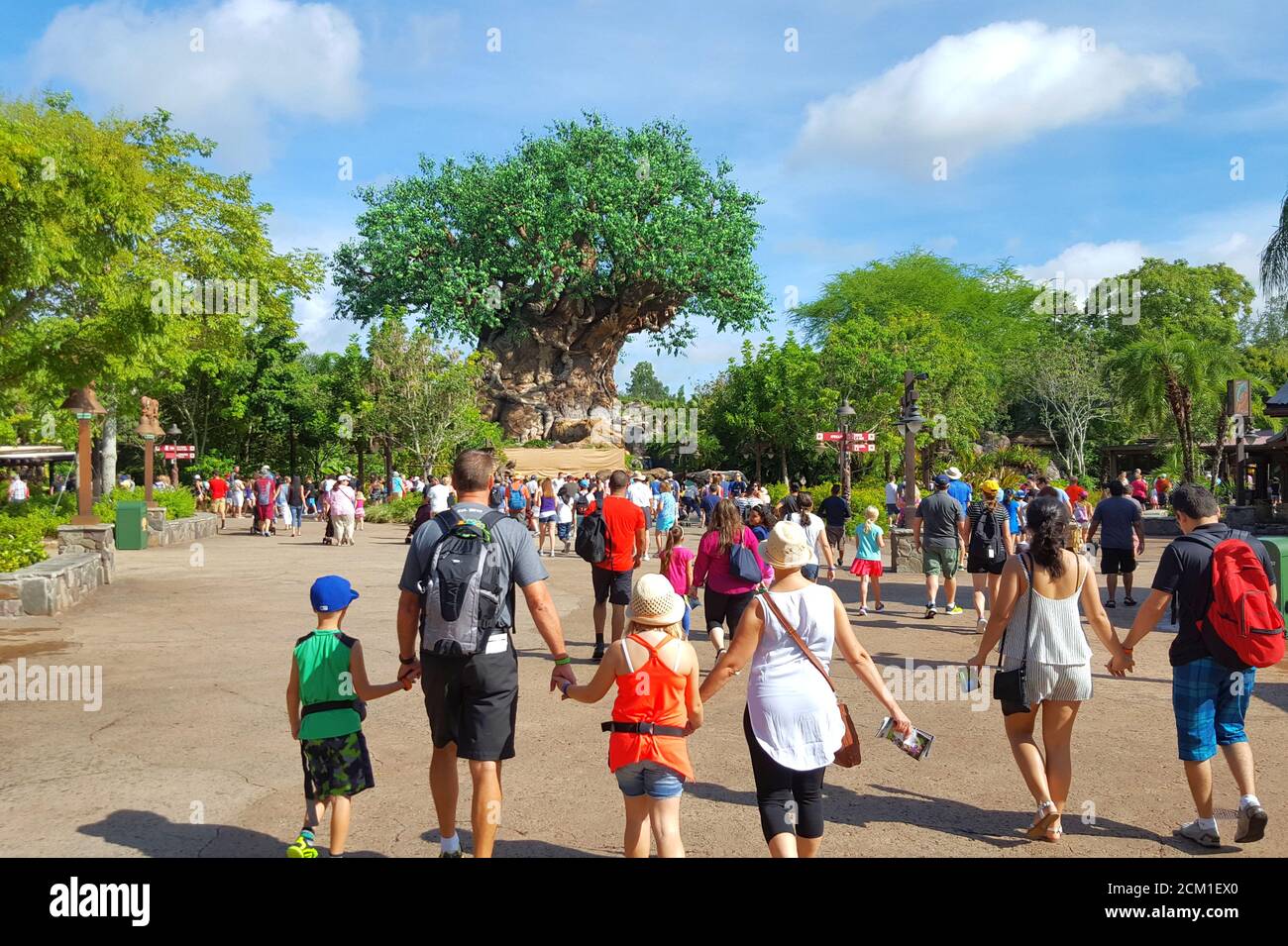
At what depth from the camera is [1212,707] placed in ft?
16.2

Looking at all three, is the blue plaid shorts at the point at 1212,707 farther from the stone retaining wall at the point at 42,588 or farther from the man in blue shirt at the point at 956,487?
the stone retaining wall at the point at 42,588

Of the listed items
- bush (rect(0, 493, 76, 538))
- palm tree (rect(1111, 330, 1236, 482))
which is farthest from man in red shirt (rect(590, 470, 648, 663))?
palm tree (rect(1111, 330, 1236, 482))

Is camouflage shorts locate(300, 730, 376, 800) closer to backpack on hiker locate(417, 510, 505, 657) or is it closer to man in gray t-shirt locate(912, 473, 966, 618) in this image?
backpack on hiker locate(417, 510, 505, 657)

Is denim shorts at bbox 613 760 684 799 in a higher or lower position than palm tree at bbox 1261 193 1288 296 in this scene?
lower

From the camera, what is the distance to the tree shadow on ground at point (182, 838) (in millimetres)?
4699

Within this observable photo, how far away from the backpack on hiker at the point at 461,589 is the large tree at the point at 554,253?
40402 mm

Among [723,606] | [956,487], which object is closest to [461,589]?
[723,606]

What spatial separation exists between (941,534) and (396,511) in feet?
73.2

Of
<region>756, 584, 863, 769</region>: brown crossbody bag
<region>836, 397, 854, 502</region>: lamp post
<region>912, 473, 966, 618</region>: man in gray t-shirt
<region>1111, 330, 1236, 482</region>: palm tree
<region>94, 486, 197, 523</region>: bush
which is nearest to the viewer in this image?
<region>756, 584, 863, 769</region>: brown crossbody bag

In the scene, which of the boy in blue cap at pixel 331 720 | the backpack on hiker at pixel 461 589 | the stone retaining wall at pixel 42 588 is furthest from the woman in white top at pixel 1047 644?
the stone retaining wall at pixel 42 588

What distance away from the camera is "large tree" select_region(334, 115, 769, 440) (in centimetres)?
4531

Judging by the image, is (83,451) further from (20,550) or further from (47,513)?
(20,550)

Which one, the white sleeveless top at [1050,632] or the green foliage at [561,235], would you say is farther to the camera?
the green foliage at [561,235]

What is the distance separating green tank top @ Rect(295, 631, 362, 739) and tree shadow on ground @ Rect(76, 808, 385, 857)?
1.98 ft
